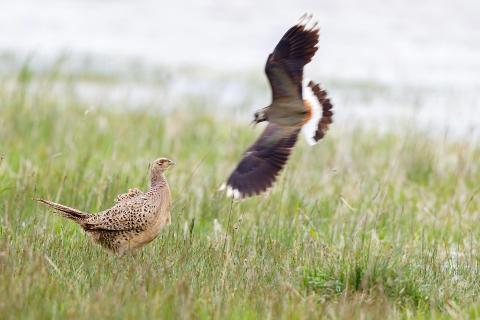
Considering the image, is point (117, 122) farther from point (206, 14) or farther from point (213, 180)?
point (206, 14)

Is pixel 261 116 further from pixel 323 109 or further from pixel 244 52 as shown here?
pixel 244 52

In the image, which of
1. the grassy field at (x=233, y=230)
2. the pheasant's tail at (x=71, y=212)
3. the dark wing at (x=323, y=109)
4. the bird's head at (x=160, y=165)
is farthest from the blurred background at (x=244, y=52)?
the pheasant's tail at (x=71, y=212)

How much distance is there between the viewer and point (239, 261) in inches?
240

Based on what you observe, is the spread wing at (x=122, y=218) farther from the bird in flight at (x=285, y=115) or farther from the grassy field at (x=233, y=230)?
the bird in flight at (x=285, y=115)

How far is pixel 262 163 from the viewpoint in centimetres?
639

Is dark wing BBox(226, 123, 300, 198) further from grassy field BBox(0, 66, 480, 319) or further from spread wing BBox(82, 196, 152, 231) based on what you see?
spread wing BBox(82, 196, 152, 231)

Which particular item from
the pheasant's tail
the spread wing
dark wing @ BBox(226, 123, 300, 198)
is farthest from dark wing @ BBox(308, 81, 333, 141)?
the pheasant's tail

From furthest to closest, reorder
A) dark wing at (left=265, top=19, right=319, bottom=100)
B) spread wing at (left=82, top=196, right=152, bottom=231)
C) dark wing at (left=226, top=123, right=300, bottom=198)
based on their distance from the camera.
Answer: dark wing at (left=265, top=19, right=319, bottom=100) → dark wing at (left=226, top=123, right=300, bottom=198) → spread wing at (left=82, top=196, right=152, bottom=231)

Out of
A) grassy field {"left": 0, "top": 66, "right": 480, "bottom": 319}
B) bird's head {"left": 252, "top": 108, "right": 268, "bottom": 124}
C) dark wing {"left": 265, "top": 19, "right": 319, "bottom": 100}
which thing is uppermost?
dark wing {"left": 265, "top": 19, "right": 319, "bottom": 100}

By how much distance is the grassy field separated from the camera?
5.22 metres

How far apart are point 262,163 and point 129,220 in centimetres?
92

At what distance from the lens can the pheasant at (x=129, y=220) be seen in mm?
6082

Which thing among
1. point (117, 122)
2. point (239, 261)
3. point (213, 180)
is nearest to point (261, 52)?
point (117, 122)

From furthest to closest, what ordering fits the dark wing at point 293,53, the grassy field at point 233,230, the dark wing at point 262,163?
the dark wing at point 293,53
the dark wing at point 262,163
the grassy field at point 233,230
